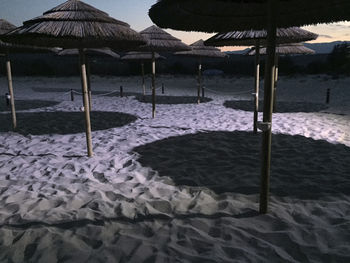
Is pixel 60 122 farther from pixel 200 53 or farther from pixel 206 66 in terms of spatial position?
pixel 206 66

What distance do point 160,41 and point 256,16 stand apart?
15.6 ft

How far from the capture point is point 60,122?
28.9 ft

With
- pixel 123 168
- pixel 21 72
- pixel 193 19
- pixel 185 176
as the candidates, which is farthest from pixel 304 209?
pixel 21 72

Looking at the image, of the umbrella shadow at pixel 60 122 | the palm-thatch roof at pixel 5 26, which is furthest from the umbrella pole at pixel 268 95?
the palm-thatch roof at pixel 5 26

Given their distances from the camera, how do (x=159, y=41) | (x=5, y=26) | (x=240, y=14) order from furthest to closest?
(x=159, y=41) → (x=5, y=26) → (x=240, y=14)

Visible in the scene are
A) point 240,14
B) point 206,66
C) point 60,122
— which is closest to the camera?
point 240,14

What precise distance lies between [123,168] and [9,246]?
230 cm

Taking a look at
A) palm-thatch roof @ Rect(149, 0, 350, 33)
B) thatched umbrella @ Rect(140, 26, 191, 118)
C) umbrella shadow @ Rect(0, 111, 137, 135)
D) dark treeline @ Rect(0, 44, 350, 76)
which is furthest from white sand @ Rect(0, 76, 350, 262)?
dark treeline @ Rect(0, 44, 350, 76)

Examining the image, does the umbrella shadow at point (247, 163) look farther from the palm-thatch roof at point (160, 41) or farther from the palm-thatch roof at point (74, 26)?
the palm-thatch roof at point (160, 41)

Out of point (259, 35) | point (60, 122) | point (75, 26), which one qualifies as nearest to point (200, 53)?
point (259, 35)

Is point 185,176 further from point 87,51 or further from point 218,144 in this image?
point 87,51

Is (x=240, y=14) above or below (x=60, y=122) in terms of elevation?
above

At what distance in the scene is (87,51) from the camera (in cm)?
1180

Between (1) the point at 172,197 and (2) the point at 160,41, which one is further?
(2) the point at 160,41
